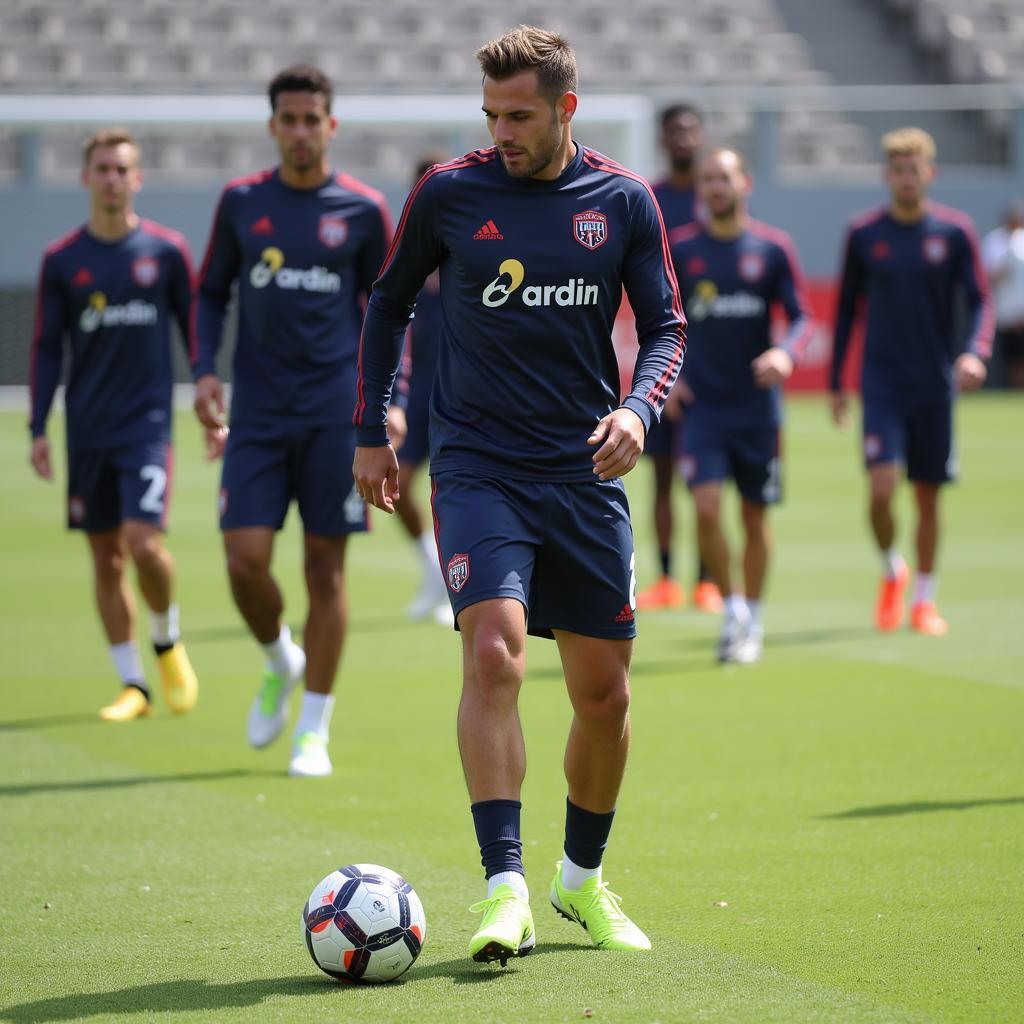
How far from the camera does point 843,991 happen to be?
4.20 meters

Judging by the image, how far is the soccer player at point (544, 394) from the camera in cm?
454

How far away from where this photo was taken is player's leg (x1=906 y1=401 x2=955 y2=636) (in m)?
10.6

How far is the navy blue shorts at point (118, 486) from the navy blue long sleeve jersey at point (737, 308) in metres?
3.19

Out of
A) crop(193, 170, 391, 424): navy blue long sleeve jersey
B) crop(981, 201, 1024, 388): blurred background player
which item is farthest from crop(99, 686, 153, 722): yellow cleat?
crop(981, 201, 1024, 388): blurred background player

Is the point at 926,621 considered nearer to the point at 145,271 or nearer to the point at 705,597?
the point at 705,597

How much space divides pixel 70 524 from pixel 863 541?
7787mm

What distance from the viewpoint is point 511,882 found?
14.3 feet

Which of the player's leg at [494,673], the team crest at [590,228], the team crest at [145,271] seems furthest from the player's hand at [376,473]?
the team crest at [145,271]

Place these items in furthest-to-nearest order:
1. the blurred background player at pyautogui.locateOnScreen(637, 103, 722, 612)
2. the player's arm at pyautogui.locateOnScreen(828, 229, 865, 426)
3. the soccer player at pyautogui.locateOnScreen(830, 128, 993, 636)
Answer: the blurred background player at pyautogui.locateOnScreen(637, 103, 722, 612) → the player's arm at pyautogui.locateOnScreen(828, 229, 865, 426) → the soccer player at pyautogui.locateOnScreen(830, 128, 993, 636)

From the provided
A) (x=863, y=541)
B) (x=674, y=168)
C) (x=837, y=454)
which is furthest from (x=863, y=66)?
(x=674, y=168)

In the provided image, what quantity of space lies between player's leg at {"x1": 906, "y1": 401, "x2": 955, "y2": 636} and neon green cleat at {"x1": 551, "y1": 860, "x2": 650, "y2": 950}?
6.13 m

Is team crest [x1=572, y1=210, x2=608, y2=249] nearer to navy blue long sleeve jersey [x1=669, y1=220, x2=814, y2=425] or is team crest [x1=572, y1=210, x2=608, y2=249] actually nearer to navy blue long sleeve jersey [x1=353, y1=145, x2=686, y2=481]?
navy blue long sleeve jersey [x1=353, y1=145, x2=686, y2=481]

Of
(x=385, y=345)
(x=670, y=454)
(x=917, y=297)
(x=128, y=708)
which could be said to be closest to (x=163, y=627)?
(x=128, y=708)

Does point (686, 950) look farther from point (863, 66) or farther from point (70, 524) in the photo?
point (863, 66)
